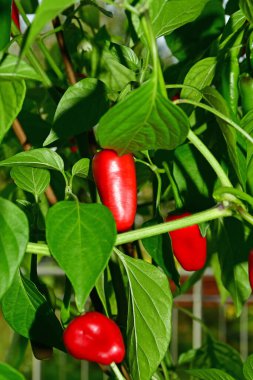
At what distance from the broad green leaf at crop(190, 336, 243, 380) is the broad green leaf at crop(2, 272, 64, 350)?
1.75ft

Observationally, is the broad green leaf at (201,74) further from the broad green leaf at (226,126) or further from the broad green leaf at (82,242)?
the broad green leaf at (82,242)

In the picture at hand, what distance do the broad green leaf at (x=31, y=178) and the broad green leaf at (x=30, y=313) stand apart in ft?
0.30

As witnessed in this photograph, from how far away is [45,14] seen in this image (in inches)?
15.7

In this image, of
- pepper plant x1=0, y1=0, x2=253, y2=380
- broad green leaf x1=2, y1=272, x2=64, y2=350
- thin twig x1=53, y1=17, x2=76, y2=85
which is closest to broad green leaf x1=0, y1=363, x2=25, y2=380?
pepper plant x1=0, y1=0, x2=253, y2=380

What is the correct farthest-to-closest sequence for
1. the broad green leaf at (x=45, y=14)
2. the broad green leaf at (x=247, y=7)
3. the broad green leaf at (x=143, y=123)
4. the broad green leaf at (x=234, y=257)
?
the broad green leaf at (x=234, y=257)
the broad green leaf at (x=247, y=7)
the broad green leaf at (x=143, y=123)
the broad green leaf at (x=45, y=14)

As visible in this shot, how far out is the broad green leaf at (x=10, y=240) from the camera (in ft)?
1.68

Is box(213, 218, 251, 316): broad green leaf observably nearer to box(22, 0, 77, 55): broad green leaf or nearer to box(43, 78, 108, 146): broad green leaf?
box(43, 78, 108, 146): broad green leaf

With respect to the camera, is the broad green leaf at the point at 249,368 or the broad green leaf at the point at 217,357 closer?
the broad green leaf at the point at 249,368

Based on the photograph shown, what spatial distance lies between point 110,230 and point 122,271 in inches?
16.1

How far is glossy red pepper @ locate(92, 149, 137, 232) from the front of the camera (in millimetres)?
575

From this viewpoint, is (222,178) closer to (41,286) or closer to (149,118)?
(149,118)

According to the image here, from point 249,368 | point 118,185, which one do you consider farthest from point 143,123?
point 249,368

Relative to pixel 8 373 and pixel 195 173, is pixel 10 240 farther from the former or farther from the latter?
pixel 195 173

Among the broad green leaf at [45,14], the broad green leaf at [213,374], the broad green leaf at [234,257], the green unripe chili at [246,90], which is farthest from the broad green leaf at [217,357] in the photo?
the broad green leaf at [45,14]
